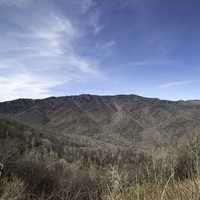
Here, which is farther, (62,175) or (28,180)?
(62,175)

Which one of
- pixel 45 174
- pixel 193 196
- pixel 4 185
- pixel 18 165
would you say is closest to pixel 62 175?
pixel 45 174

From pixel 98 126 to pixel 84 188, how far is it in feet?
598

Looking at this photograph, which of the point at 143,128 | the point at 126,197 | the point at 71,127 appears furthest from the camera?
the point at 71,127

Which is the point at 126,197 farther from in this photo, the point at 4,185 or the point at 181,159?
the point at 181,159

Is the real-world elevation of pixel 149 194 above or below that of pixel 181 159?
above

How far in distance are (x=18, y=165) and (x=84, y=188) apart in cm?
221

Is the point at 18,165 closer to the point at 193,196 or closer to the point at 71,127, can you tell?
the point at 193,196

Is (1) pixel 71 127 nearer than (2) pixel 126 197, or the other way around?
(2) pixel 126 197

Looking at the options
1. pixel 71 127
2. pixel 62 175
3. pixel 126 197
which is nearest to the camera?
pixel 126 197

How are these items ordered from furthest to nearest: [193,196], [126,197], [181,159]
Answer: [181,159], [126,197], [193,196]

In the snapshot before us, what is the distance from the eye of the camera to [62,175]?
10398 mm

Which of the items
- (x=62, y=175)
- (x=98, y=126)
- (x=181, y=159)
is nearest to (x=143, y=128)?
(x=98, y=126)

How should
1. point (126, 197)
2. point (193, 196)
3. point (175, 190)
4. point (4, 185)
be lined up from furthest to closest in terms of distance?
point (4, 185)
point (126, 197)
point (175, 190)
point (193, 196)

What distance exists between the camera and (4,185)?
6281mm
